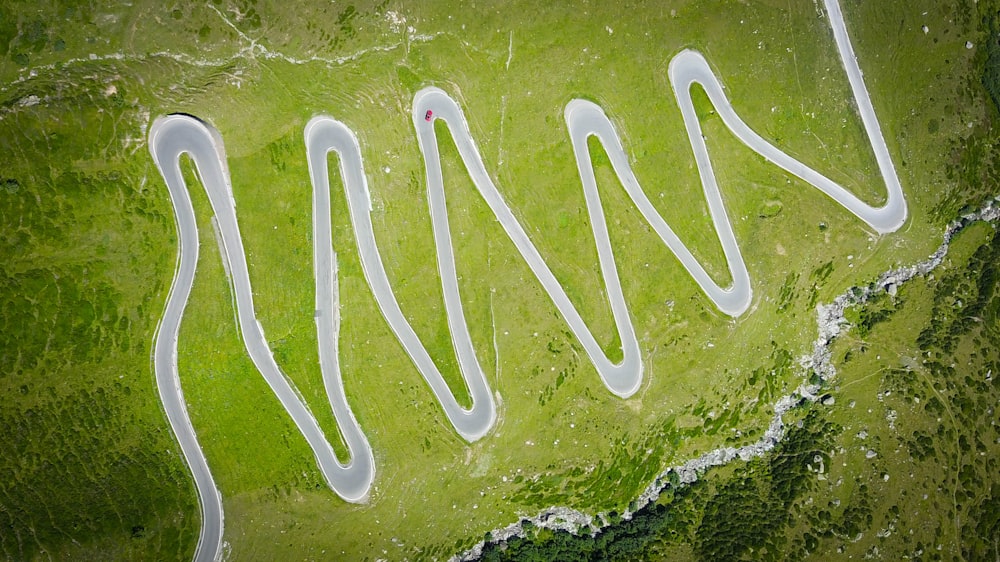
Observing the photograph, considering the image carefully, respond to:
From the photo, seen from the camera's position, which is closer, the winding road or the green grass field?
the green grass field

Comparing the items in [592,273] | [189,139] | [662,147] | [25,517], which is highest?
[662,147]

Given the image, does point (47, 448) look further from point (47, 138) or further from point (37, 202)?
point (47, 138)

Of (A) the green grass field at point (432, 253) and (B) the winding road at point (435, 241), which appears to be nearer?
(A) the green grass field at point (432, 253)

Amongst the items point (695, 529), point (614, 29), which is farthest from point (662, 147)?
point (695, 529)
